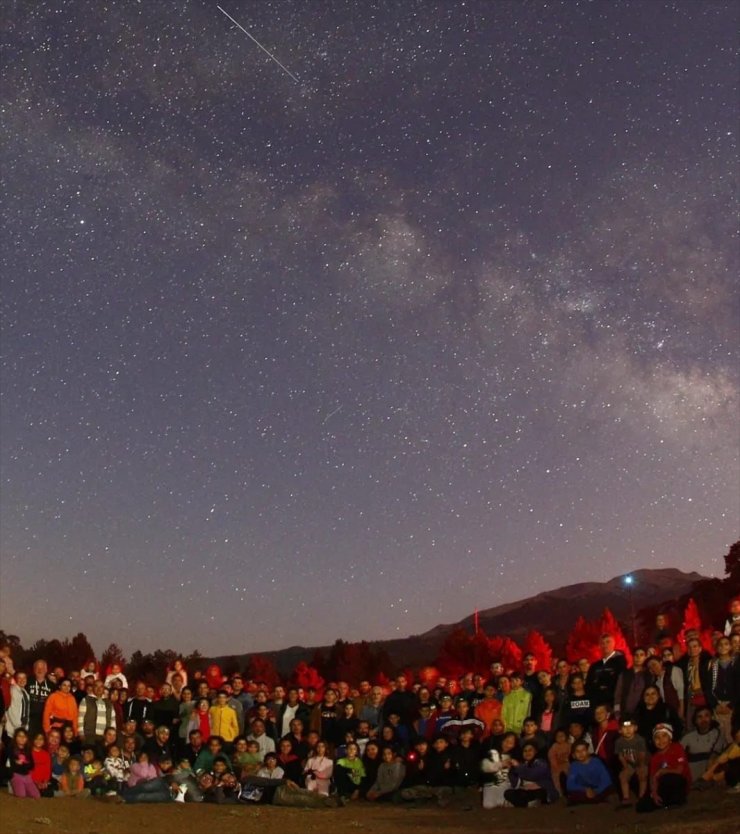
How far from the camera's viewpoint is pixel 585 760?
13172 mm

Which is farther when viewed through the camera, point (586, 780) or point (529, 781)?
point (529, 781)

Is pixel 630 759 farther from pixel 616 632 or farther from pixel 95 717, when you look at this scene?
pixel 616 632

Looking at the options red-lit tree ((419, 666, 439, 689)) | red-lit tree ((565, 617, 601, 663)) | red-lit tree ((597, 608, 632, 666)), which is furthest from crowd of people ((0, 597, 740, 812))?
red-lit tree ((565, 617, 601, 663))

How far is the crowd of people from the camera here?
1292 cm

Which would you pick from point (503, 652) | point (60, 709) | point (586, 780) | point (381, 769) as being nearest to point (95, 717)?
point (60, 709)

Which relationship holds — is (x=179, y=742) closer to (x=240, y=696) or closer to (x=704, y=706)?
(x=240, y=696)

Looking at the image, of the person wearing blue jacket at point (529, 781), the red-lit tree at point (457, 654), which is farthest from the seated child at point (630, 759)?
the red-lit tree at point (457, 654)

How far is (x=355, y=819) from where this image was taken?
13.4 meters

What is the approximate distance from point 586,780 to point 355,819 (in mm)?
3110

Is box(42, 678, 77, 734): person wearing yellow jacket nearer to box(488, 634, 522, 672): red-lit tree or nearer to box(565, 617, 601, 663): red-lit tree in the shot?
box(565, 617, 601, 663): red-lit tree

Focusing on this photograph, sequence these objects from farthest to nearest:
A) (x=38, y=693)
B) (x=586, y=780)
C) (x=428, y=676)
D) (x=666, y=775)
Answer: (x=428, y=676) < (x=38, y=693) < (x=586, y=780) < (x=666, y=775)

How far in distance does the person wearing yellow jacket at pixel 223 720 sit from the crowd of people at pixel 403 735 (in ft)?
0.08

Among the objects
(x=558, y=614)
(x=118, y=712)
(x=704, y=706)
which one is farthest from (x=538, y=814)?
(x=558, y=614)

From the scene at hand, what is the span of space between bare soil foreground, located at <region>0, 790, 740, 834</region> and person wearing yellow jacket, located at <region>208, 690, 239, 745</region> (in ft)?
5.65
